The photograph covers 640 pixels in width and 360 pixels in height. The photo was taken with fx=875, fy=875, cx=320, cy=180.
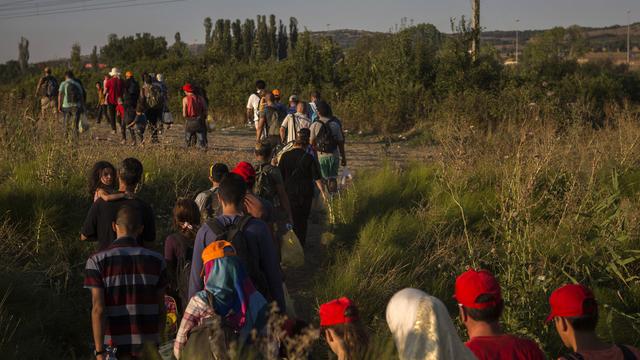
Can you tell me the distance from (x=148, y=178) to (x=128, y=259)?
571 cm

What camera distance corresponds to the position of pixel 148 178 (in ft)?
35.9

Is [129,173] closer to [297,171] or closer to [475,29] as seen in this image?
[297,171]

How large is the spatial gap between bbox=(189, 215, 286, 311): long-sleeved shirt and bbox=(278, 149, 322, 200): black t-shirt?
369cm

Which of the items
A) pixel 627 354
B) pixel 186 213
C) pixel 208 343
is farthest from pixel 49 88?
pixel 627 354

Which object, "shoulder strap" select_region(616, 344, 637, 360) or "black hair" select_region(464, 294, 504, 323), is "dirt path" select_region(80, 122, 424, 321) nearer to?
"black hair" select_region(464, 294, 504, 323)

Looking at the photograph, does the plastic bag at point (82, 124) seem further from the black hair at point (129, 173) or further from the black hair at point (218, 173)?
the black hair at point (129, 173)

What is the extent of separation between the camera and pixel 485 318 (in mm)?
4438

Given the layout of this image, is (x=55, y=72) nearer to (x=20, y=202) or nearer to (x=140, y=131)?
(x=140, y=131)

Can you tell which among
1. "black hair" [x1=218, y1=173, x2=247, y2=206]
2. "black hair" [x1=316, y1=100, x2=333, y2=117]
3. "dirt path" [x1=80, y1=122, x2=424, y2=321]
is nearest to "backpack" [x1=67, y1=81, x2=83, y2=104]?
"dirt path" [x1=80, y1=122, x2=424, y2=321]

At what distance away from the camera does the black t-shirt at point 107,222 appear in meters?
6.43

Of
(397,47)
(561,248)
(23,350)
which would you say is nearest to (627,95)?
(397,47)

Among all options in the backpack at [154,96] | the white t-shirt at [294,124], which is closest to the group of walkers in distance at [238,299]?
the white t-shirt at [294,124]

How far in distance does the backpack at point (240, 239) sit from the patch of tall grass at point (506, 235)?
1.09m

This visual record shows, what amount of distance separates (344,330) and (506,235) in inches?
125
